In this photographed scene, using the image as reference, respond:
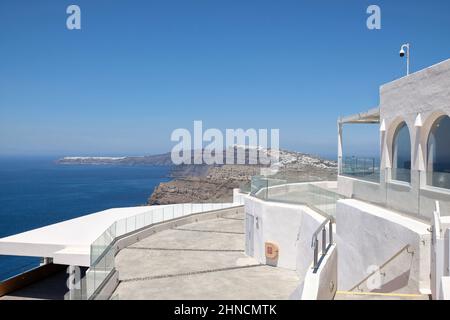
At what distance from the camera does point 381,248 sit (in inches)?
356

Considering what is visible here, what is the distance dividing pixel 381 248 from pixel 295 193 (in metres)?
6.71

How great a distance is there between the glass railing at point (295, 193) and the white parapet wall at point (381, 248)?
1.39 meters

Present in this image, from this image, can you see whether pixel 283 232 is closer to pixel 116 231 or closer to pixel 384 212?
pixel 384 212

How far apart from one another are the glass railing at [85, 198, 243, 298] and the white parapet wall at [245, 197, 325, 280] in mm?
5478

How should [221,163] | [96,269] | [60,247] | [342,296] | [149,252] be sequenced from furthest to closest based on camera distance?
[221,163] → [60,247] → [149,252] → [96,269] → [342,296]

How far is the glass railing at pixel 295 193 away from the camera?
1313 centimetres

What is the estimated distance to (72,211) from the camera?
88750 millimetres

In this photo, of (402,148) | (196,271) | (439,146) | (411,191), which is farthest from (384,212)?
(196,271)

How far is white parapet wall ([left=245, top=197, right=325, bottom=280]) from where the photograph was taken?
1428cm

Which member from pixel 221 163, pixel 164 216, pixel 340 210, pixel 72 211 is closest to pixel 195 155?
pixel 221 163

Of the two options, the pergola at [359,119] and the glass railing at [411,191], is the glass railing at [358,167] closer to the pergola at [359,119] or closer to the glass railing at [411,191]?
the pergola at [359,119]

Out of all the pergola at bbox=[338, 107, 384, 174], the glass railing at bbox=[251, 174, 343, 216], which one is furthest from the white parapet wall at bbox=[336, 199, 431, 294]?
the pergola at bbox=[338, 107, 384, 174]

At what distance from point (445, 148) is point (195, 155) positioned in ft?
330
